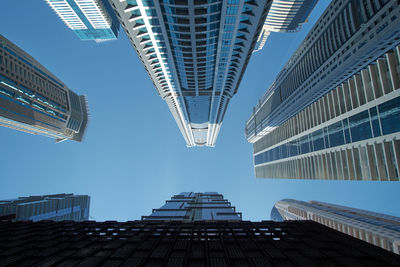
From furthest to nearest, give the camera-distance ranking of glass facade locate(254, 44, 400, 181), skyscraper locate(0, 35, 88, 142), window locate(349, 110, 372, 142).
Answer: skyscraper locate(0, 35, 88, 142) < window locate(349, 110, 372, 142) < glass facade locate(254, 44, 400, 181)

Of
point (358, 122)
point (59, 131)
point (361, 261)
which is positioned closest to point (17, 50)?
point (59, 131)

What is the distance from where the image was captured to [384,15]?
61.2 m

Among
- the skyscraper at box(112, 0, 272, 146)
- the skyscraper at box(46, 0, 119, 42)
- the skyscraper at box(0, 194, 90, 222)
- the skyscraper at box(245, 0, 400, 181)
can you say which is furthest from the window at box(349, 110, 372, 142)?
the skyscraper at box(46, 0, 119, 42)

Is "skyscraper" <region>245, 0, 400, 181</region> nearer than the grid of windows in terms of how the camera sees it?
No

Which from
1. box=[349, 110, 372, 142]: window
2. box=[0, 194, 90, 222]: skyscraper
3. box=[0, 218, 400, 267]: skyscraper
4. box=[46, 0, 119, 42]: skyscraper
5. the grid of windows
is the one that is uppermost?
box=[46, 0, 119, 42]: skyscraper

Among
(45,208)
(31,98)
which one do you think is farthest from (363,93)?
(31,98)

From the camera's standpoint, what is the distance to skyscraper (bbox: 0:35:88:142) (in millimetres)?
85500

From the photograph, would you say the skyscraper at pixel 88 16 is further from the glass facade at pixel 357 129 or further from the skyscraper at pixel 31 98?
the glass facade at pixel 357 129

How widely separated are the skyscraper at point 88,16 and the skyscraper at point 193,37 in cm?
10654

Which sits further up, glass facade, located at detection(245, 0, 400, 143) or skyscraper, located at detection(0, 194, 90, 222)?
glass facade, located at detection(245, 0, 400, 143)

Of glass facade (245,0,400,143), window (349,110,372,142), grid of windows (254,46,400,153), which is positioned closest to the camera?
grid of windows (254,46,400,153)

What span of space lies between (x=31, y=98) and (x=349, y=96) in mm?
136928

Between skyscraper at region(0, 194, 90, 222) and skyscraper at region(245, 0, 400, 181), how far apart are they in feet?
339

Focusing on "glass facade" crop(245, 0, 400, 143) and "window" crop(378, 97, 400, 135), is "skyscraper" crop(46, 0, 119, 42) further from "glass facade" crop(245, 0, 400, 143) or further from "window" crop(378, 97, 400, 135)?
"window" crop(378, 97, 400, 135)
